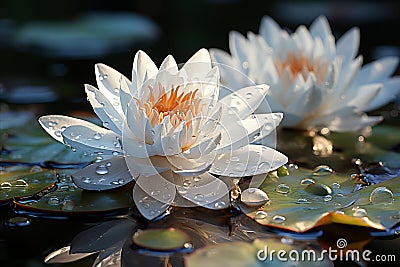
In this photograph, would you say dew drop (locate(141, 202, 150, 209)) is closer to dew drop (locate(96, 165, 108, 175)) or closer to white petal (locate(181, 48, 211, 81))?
dew drop (locate(96, 165, 108, 175))

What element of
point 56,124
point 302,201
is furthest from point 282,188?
point 56,124

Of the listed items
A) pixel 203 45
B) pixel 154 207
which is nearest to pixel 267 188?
pixel 154 207

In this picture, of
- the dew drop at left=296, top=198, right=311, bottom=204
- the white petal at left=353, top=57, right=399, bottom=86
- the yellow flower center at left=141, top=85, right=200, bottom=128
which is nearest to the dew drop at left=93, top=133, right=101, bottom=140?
the yellow flower center at left=141, top=85, right=200, bottom=128

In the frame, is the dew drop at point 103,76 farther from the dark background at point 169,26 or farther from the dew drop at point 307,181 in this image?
the dark background at point 169,26

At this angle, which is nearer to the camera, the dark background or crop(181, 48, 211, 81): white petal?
crop(181, 48, 211, 81): white petal

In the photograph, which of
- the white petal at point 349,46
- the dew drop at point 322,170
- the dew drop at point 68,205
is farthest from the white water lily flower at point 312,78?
the dew drop at point 68,205

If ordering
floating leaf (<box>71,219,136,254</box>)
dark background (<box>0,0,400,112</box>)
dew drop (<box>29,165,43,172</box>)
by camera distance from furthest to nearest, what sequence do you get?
dark background (<box>0,0,400,112</box>) < dew drop (<box>29,165,43,172</box>) < floating leaf (<box>71,219,136,254</box>)
